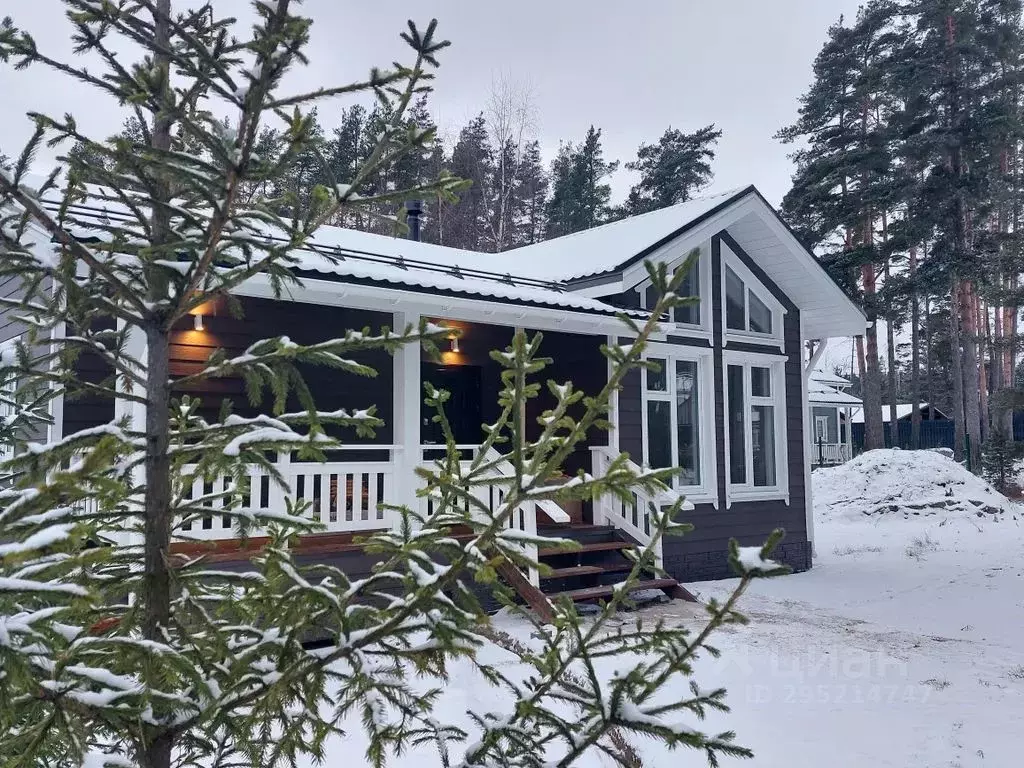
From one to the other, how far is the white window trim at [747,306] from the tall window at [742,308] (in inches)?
0.7

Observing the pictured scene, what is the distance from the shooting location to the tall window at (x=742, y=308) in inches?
404

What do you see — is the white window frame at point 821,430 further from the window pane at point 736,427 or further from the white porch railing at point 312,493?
the white porch railing at point 312,493

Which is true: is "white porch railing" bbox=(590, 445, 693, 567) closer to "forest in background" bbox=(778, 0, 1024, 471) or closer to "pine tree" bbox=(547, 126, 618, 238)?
"forest in background" bbox=(778, 0, 1024, 471)

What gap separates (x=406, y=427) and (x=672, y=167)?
76.4 ft

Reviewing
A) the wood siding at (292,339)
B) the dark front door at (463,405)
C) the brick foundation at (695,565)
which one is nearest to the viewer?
the wood siding at (292,339)

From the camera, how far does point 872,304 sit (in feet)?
68.7

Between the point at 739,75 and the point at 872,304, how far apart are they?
49.8 feet

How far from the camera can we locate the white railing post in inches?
260

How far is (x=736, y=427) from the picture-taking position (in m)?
10.1

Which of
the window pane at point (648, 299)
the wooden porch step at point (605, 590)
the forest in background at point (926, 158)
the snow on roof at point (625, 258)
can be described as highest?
the forest in background at point (926, 158)

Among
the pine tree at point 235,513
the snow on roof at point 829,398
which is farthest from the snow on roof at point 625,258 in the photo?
the snow on roof at point 829,398

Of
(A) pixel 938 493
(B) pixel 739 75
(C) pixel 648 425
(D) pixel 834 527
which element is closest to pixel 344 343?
(C) pixel 648 425

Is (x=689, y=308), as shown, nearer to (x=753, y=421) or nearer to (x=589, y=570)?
(x=753, y=421)

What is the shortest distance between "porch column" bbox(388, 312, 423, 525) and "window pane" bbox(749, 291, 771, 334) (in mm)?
5577
